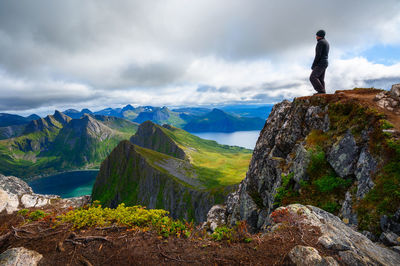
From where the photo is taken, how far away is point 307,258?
5.51m

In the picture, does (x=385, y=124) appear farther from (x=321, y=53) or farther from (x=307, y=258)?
(x=307, y=258)

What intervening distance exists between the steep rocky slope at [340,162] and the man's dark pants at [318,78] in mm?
1032

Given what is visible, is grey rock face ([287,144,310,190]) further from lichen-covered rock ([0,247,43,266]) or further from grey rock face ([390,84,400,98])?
lichen-covered rock ([0,247,43,266])

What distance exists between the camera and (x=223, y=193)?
86.8m

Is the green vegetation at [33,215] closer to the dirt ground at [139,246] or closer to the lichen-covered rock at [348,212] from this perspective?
the dirt ground at [139,246]

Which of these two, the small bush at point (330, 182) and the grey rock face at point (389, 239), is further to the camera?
the small bush at point (330, 182)

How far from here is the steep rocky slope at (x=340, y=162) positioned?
9.48m

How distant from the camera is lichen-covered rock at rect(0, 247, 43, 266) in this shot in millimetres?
6355

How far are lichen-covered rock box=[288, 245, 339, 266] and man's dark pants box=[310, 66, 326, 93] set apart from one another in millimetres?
16291

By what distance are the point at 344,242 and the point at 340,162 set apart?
7436 mm

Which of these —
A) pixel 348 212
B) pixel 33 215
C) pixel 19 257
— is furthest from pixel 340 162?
pixel 33 215

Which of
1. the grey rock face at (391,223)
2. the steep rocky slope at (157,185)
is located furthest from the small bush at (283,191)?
the steep rocky slope at (157,185)

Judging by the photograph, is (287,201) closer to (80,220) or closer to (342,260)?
(342,260)

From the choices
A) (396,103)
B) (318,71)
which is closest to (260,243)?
(396,103)
